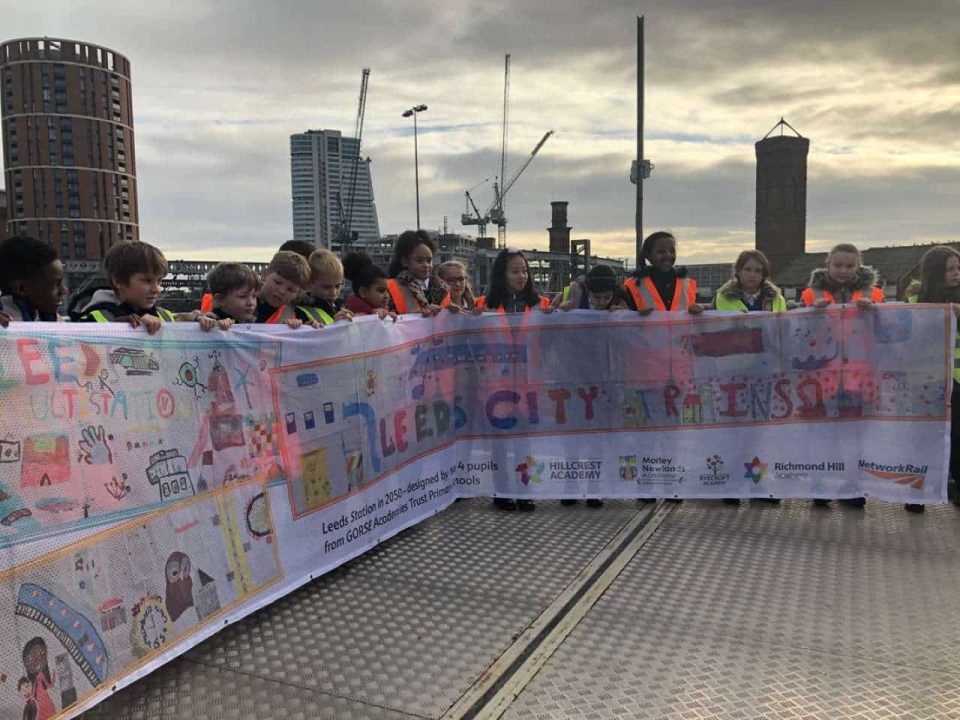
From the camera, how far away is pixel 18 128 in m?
101

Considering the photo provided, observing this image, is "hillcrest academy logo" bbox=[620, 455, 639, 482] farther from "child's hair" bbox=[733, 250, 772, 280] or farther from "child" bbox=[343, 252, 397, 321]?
"child" bbox=[343, 252, 397, 321]

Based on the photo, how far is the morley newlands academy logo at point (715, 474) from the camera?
193 inches

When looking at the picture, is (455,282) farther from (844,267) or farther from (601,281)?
(844,267)

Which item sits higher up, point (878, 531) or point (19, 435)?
point (19, 435)

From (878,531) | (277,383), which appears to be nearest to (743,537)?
(878,531)

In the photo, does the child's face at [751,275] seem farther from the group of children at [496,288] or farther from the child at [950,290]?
the child at [950,290]

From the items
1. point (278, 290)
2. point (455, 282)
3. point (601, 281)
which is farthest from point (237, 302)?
point (601, 281)

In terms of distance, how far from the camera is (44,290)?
125 inches

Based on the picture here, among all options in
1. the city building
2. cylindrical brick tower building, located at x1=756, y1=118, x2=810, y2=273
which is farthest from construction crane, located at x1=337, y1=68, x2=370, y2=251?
cylindrical brick tower building, located at x1=756, y1=118, x2=810, y2=273

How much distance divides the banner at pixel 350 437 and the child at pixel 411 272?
10.4 inches

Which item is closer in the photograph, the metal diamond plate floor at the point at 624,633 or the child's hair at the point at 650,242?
the metal diamond plate floor at the point at 624,633

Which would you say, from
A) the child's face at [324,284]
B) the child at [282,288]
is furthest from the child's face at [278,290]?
the child's face at [324,284]

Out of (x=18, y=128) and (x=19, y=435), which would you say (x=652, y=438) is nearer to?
(x=19, y=435)

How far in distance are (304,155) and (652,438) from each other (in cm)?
13476
